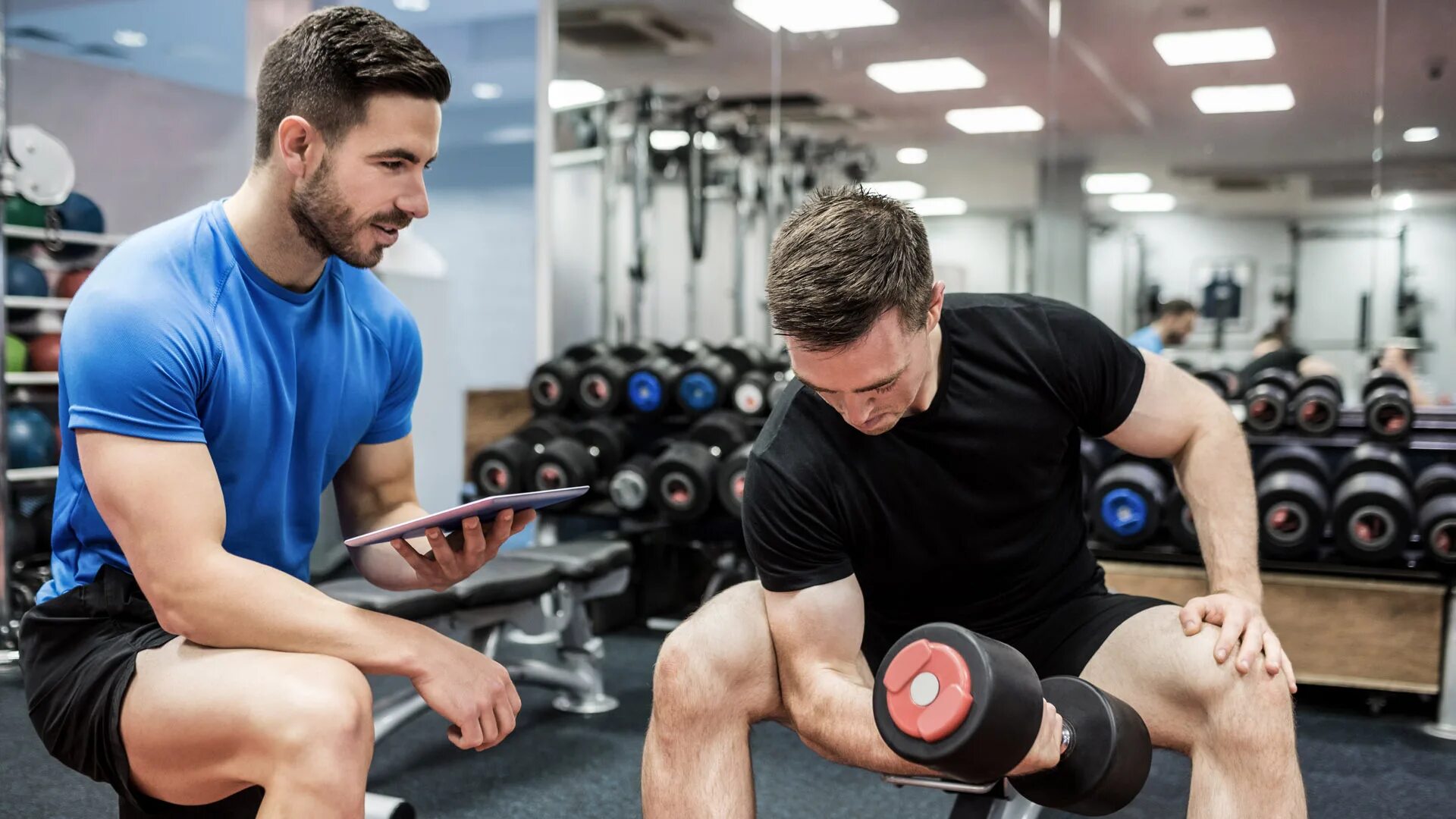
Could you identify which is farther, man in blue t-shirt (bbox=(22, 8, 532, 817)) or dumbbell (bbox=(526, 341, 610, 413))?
dumbbell (bbox=(526, 341, 610, 413))

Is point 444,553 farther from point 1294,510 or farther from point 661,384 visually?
point 661,384

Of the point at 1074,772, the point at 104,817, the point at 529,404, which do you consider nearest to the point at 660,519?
the point at 529,404

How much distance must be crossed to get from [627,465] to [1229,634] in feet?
9.48

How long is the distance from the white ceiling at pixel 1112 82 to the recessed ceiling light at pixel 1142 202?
0.19 feet

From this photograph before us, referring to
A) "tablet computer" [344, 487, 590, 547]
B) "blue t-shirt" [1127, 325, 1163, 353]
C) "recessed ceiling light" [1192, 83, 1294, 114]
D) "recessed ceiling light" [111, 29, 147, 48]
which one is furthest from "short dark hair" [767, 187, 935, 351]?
"recessed ceiling light" [111, 29, 147, 48]

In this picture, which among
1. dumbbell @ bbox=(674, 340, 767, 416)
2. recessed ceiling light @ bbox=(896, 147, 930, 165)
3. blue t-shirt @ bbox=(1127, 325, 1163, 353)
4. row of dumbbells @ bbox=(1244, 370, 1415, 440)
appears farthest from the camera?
recessed ceiling light @ bbox=(896, 147, 930, 165)

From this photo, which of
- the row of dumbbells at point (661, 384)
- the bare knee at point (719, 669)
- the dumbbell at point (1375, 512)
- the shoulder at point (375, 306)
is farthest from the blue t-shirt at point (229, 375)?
the row of dumbbells at point (661, 384)

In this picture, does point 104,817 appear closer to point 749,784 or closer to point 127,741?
point 127,741

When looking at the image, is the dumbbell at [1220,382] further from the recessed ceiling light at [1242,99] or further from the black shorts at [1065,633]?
the black shorts at [1065,633]

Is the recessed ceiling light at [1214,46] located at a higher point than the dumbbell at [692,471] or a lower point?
higher

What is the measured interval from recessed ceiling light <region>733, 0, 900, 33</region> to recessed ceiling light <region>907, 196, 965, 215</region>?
89cm

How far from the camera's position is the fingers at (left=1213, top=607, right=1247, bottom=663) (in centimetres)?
142

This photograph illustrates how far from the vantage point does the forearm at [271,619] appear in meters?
1.19

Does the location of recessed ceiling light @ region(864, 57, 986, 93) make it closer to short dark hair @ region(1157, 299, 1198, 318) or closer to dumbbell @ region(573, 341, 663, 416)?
short dark hair @ region(1157, 299, 1198, 318)
